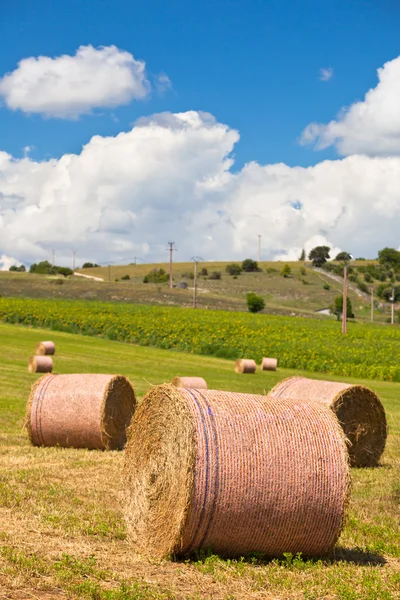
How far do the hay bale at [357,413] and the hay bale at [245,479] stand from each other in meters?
5.93

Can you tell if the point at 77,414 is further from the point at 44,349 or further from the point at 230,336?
the point at 230,336

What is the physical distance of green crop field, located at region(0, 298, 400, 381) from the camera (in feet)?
132

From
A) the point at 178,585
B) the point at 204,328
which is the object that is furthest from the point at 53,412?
the point at 204,328

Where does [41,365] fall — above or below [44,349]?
below

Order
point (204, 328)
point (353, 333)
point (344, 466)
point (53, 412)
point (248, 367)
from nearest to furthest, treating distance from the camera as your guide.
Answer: point (344, 466) < point (53, 412) < point (248, 367) < point (204, 328) < point (353, 333)

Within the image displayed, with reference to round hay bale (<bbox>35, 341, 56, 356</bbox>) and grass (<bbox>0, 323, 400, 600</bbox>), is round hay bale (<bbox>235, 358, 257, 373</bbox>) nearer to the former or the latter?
round hay bale (<bbox>35, 341, 56, 356</bbox>)

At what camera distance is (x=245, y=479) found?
26.7 feet

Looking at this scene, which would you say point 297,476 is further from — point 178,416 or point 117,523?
point 117,523

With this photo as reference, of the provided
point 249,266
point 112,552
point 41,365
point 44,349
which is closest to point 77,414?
point 112,552

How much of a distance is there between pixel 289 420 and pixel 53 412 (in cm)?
722

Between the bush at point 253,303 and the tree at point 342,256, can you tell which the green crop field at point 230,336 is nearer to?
the bush at point 253,303

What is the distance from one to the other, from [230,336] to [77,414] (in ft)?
111

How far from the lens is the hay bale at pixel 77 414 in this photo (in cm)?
1482

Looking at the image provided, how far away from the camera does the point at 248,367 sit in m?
34.2
